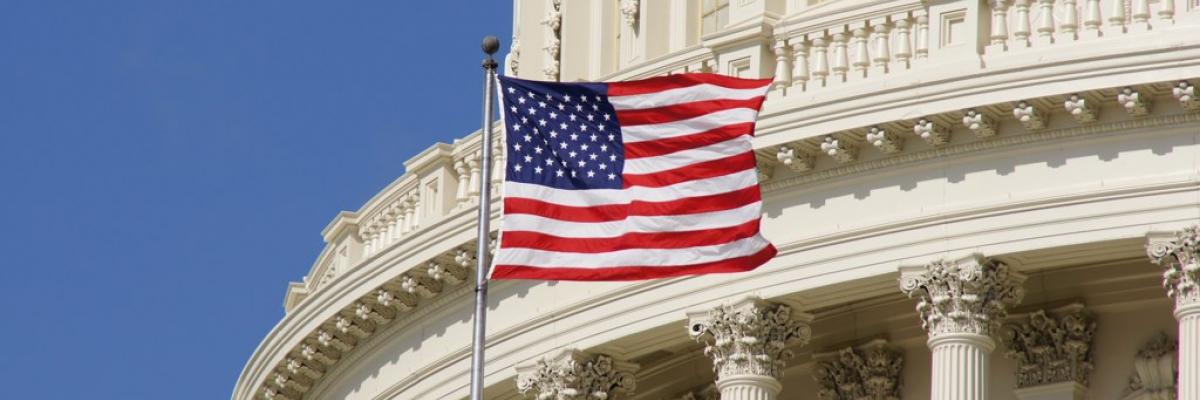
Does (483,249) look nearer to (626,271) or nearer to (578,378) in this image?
(626,271)

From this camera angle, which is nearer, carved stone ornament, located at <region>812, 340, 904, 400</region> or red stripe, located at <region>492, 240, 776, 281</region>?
red stripe, located at <region>492, 240, 776, 281</region>

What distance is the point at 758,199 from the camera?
41.9 metres

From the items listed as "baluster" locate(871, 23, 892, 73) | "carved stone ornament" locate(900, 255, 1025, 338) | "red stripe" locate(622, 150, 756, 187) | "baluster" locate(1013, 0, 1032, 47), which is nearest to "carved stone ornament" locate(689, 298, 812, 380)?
"carved stone ornament" locate(900, 255, 1025, 338)


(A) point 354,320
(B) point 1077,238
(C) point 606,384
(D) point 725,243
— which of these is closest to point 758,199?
(D) point 725,243

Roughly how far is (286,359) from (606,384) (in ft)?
21.1

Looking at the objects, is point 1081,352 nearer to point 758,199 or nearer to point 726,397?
point 726,397

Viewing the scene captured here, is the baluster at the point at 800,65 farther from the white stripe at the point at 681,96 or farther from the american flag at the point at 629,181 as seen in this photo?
the american flag at the point at 629,181

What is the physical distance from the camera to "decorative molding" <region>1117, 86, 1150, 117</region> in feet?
147

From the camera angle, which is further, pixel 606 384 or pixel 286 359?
pixel 286 359

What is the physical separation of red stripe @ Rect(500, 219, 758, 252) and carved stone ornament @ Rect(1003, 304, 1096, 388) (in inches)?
289

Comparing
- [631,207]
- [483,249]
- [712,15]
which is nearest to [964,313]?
[631,207]

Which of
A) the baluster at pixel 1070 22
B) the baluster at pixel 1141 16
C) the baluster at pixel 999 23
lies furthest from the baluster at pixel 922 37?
the baluster at pixel 1141 16

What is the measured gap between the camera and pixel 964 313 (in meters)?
→ 46.2

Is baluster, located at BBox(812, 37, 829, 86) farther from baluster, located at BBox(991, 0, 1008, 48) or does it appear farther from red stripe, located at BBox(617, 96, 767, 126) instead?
red stripe, located at BBox(617, 96, 767, 126)
